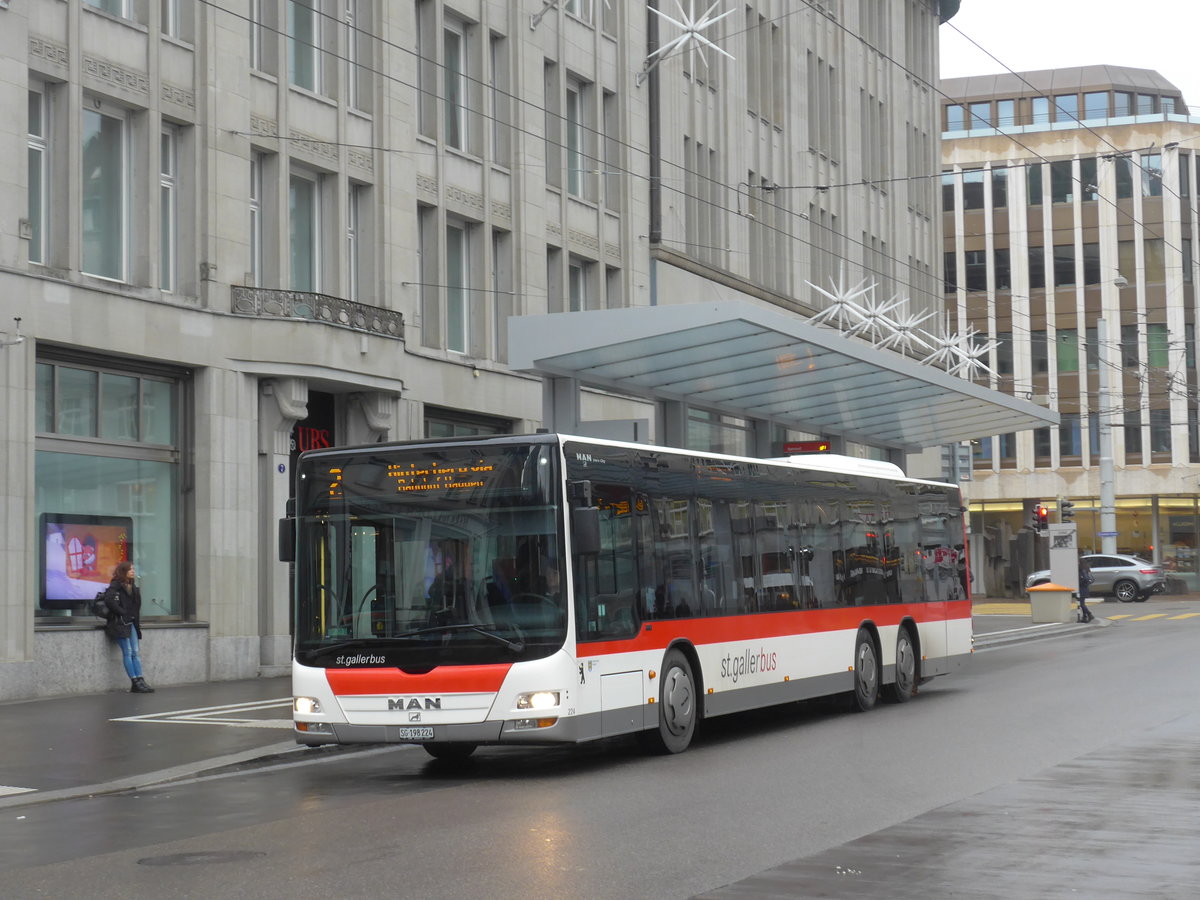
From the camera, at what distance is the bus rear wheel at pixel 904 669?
19.6 metres

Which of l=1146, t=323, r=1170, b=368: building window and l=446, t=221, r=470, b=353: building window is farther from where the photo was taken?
l=1146, t=323, r=1170, b=368: building window

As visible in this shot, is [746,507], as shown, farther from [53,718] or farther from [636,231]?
[636,231]

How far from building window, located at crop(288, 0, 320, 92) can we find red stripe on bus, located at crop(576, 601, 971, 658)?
41.3 ft

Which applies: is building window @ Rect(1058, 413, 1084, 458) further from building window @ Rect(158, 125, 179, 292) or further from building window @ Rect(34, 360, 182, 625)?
building window @ Rect(34, 360, 182, 625)

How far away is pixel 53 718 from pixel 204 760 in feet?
14.6

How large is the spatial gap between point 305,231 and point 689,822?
716 inches

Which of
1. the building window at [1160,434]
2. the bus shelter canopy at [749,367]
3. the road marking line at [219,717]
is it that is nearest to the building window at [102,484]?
the road marking line at [219,717]

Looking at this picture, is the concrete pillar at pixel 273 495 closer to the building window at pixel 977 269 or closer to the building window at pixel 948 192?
the building window at pixel 977 269

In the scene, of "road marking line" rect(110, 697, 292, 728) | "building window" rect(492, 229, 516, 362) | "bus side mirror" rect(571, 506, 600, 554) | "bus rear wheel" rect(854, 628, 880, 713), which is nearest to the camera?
"bus side mirror" rect(571, 506, 600, 554)

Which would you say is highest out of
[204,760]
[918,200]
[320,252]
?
[918,200]

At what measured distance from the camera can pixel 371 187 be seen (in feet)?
90.0

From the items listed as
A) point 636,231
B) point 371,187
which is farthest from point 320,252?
point 636,231

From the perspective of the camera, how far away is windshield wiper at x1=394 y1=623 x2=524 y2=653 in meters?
12.8

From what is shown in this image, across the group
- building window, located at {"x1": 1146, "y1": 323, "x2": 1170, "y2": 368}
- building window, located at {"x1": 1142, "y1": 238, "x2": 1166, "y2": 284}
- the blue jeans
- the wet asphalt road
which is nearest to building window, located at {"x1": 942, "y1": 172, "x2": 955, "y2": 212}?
building window, located at {"x1": 1142, "y1": 238, "x2": 1166, "y2": 284}
